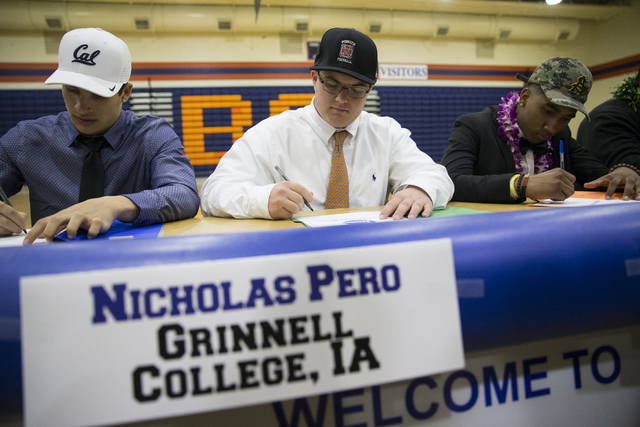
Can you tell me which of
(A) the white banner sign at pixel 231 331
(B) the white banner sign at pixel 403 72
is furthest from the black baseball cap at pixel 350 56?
(B) the white banner sign at pixel 403 72

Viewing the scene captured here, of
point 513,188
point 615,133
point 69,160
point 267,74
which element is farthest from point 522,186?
point 267,74

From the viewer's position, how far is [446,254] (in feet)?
2.07

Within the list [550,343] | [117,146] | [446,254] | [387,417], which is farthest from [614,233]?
[117,146]

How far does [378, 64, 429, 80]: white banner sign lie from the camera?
628cm

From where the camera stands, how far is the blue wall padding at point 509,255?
597 mm

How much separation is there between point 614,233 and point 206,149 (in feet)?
19.0

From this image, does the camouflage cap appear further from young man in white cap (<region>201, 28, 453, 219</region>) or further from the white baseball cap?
the white baseball cap

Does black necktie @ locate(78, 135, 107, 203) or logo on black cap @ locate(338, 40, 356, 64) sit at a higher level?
logo on black cap @ locate(338, 40, 356, 64)

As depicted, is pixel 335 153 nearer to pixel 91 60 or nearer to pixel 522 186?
pixel 522 186

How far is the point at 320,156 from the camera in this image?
5.49 feet

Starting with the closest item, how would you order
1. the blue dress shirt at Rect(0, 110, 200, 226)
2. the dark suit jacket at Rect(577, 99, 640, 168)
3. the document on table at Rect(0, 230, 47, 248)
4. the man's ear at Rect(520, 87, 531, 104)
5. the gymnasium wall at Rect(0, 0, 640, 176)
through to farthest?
the document on table at Rect(0, 230, 47, 248), the blue dress shirt at Rect(0, 110, 200, 226), the man's ear at Rect(520, 87, 531, 104), the dark suit jacket at Rect(577, 99, 640, 168), the gymnasium wall at Rect(0, 0, 640, 176)

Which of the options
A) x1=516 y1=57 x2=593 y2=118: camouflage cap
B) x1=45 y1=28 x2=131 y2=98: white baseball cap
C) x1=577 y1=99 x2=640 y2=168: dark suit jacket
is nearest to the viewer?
x1=45 y1=28 x2=131 y2=98: white baseball cap

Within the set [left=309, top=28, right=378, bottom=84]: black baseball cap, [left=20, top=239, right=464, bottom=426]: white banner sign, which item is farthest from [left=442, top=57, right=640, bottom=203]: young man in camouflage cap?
[left=20, top=239, right=464, bottom=426]: white banner sign

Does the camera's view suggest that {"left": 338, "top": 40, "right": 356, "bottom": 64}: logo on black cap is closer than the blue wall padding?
No
